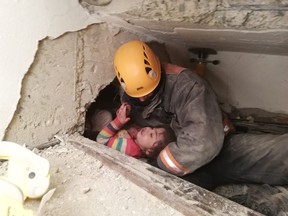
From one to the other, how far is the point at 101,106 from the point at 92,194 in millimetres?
1258

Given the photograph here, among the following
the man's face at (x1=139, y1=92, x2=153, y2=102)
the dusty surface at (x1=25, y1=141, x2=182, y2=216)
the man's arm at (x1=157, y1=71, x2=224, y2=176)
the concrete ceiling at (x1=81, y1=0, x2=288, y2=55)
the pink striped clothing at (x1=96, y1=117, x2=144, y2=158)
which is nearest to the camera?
the dusty surface at (x1=25, y1=141, x2=182, y2=216)

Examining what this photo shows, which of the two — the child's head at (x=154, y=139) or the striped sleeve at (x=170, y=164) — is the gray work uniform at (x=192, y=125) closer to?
the striped sleeve at (x=170, y=164)

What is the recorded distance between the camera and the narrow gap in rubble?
6.67ft

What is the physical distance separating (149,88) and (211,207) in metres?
0.77

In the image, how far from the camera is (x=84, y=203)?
1010mm

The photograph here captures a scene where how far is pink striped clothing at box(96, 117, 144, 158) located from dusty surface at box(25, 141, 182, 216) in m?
0.39

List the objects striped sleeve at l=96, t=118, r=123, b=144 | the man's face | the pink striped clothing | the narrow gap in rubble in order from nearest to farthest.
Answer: the man's face < the pink striped clothing < striped sleeve at l=96, t=118, r=123, b=144 < the narrow gap in rubble

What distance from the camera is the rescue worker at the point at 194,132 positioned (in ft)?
4.66

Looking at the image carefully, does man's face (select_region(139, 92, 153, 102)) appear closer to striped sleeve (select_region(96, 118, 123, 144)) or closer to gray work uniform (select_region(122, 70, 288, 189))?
gray work uniform (select_region(122, 70, 288, 189))

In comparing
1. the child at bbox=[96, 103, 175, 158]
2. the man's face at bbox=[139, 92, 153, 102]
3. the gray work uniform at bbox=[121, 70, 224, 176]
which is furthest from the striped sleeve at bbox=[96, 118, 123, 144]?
the gray work uniform at bbox=[121, 70, 224, 176]

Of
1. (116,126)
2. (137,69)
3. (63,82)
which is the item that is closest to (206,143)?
(137,69)

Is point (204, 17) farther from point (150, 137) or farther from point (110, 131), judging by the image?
point (110, 131)

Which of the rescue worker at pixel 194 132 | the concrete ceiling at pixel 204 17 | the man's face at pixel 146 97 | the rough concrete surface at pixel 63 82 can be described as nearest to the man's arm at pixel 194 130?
the rescue worker at pixel 194 132

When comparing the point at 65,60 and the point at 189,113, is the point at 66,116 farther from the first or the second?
the point at 189,113
